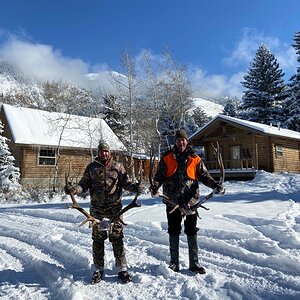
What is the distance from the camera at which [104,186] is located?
4734 mm

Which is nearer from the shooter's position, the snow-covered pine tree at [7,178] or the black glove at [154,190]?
the black glove at [154,190]

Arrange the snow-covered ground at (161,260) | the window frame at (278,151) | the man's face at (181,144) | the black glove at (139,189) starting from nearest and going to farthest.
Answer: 1. the snow-covered ground at (161,260)
2. the black glove at (139,189)
3. the man's face at (181,144)
4. the window frame at (278,151)

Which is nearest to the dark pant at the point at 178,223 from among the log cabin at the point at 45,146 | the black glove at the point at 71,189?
the black glove at the point at 71,189

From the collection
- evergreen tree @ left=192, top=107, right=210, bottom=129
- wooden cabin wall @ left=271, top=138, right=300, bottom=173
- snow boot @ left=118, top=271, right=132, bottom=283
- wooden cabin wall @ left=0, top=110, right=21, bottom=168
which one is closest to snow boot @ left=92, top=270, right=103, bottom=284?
snow boot @ left=118, top=271, right=132, bottom=283

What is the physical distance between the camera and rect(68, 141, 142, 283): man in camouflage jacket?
4.66 meters

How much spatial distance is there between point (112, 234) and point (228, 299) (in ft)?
5.75

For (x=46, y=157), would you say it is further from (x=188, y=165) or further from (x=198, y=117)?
(x=198, y=117)

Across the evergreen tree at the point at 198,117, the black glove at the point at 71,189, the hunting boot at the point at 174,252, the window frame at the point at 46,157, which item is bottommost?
the hunting boot at the point at 174,252

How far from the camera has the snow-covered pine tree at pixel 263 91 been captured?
42906mm

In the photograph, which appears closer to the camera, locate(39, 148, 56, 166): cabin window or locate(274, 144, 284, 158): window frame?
locate(39, 148, 56, 166): cabin window

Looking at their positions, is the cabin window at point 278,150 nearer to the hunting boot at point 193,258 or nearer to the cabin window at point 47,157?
the cabin window at point 47,157

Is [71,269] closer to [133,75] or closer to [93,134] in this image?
[133,75]

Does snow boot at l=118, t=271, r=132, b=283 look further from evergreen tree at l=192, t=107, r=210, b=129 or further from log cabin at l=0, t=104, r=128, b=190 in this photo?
evergreen tree at l=192, t=107, r=210, b=129

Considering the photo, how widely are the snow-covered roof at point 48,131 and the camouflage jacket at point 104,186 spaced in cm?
1895
